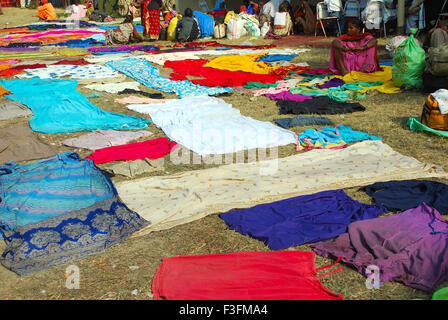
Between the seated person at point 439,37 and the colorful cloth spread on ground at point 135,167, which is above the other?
the seated person at point 439,37

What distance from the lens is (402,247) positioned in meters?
2.96

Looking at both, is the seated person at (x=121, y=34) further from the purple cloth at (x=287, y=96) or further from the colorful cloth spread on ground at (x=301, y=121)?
the colorful cloth spread on ground at (x=301, y=121)

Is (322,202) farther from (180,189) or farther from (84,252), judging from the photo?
(84,252)

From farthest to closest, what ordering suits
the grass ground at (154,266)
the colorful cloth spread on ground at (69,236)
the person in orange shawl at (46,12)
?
the person in orange shawl at (46,12), the colorful cloth spread on ground at (69,236), the grass ground at (154,266)

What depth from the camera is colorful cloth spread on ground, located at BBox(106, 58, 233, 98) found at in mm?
7377

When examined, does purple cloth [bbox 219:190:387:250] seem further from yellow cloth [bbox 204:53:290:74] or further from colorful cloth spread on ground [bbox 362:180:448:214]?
yellow cloth [bbox 204:53:290:74]

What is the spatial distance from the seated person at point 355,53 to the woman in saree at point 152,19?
749 cm

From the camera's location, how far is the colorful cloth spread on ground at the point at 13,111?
20.8ft

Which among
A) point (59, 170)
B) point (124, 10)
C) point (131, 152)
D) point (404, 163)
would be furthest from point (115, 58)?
point (124, 10)

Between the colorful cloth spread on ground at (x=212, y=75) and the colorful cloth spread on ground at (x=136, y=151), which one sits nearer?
the colorful cloth spread on ground at (x=136, y=151)

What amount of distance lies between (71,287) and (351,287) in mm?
1740

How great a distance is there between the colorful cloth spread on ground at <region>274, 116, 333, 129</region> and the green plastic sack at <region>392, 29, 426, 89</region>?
1907mm

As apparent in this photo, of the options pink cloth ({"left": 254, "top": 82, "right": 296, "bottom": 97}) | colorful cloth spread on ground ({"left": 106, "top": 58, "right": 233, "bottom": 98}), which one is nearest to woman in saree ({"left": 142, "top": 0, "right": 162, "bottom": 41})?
colorful cloth spread on ground ({"left": 106, "top": 58, "right": 233, "bottom": 98})

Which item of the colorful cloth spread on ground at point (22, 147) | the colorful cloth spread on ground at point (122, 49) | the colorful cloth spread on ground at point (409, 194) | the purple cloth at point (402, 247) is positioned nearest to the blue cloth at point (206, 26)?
the colorful cloth spread on ground at point (122, 49)
